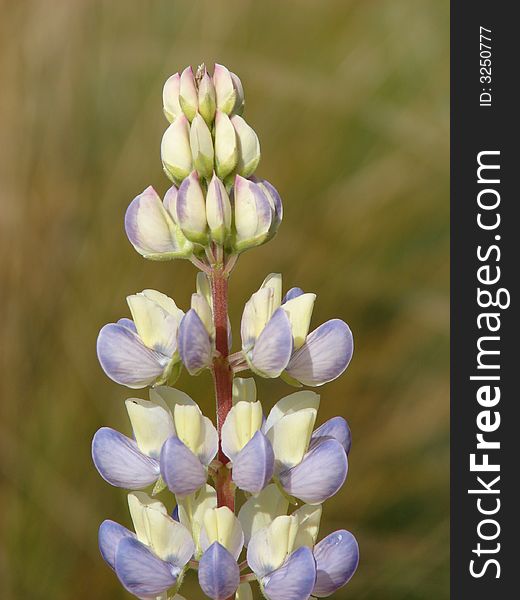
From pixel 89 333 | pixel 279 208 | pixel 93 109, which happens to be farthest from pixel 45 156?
pixel 279 208

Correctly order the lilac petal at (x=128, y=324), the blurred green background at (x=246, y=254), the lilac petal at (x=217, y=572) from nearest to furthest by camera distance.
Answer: the lilac petal at (x=217, y=572) → the lilac petal at (x=128, y=324) → the blurred green background at (x=246, y=254)

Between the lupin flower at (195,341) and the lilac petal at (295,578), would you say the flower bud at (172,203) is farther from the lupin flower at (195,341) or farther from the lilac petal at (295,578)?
the lilac petal at (295,578)

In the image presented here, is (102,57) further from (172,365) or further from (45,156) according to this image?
(172,365)

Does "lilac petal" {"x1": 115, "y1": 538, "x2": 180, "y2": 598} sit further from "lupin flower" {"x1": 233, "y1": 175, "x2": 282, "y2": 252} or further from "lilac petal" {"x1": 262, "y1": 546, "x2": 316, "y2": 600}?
"lupin flower" {"x1": 233, "y1": 175, "x2": 282, "y2": 252}

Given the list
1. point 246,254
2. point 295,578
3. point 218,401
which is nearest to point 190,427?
point 218,401

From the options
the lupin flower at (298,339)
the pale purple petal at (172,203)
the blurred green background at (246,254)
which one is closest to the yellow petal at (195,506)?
the lupin flower at (298,339)

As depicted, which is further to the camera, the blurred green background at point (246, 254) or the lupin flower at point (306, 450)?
Result: the blurred green background at point (246, 254)

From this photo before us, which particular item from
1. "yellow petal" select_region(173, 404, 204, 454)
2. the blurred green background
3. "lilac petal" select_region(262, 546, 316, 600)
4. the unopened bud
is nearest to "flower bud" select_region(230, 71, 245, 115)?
the unopened bud

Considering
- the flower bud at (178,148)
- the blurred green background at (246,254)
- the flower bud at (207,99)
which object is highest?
the blurred green background at (246,254)
